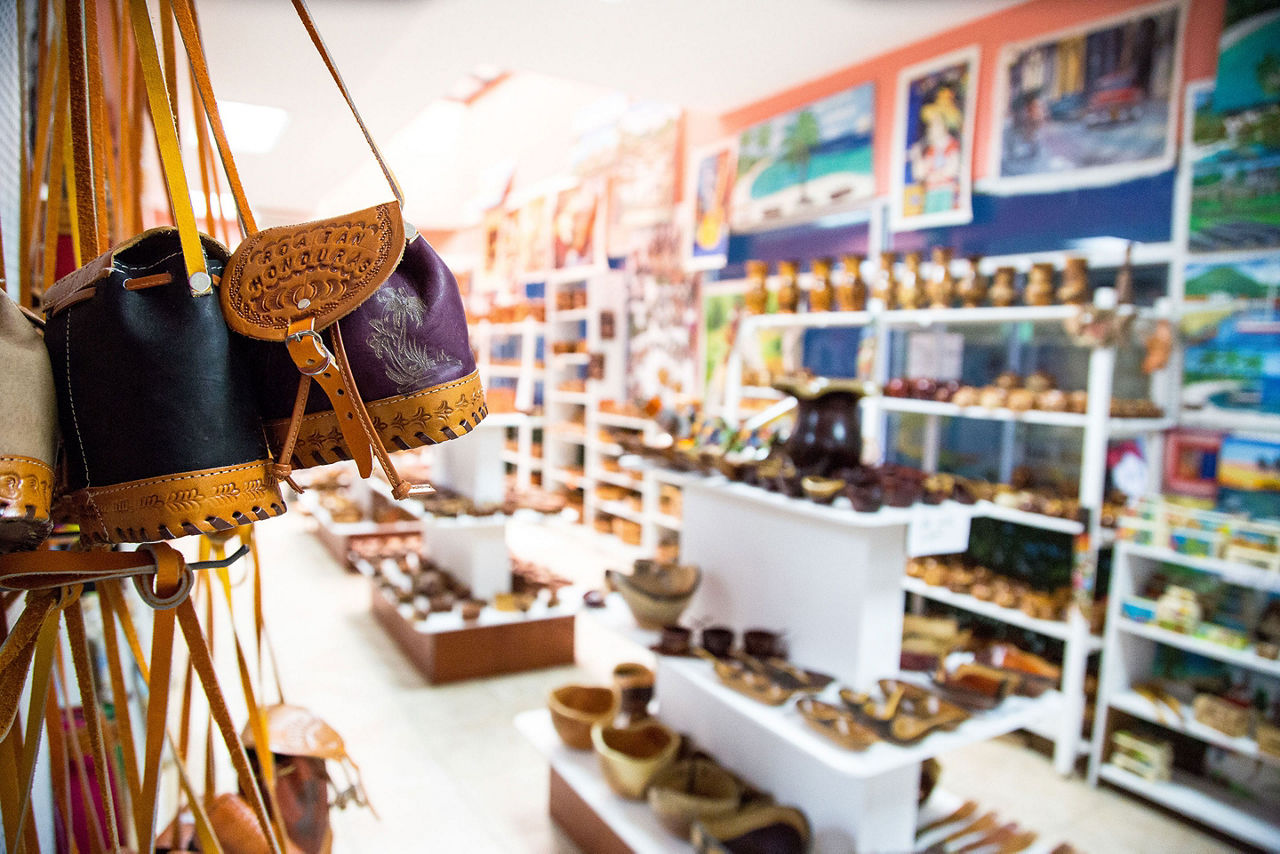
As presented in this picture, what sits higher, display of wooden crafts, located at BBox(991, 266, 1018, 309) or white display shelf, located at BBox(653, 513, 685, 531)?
display of wooden crafts, located at BBox(991, 266, 1018, 309)

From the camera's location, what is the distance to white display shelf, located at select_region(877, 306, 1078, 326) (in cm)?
343

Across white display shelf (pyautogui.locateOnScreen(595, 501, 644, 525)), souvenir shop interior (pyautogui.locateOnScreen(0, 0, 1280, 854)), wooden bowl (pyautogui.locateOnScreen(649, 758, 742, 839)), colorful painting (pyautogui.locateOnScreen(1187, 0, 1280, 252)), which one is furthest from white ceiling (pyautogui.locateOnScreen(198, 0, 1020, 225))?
white display shelf (pyautogui.locateOnScreen(595, 501, 644, 525))

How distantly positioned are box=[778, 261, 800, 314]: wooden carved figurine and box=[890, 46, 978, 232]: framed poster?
67 cm

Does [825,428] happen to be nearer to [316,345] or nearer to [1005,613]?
[1005,613]

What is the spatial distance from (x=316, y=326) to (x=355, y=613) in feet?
16.5

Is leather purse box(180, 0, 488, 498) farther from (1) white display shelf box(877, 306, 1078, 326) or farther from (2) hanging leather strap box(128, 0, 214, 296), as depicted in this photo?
(1) white display shelf box(877, 306, 1078, 326)

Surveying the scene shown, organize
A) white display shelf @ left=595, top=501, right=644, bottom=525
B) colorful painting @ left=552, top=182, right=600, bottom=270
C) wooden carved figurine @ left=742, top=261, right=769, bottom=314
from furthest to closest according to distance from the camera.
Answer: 1. colorful painting @ left=552, top=182, right=600, bottom=270
2. white display shelf @ left=595, top=501, right=644, bottom=525
3. wooden carved figurine @ left=742, top=261, right=769, bottom=314

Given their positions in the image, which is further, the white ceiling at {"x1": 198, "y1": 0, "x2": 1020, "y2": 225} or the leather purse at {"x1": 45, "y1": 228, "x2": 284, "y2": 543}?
the white ceiling at {"x1": 198, "y1": 0, "x2": 1020, "y2": 225}

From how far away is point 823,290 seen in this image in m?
4.64

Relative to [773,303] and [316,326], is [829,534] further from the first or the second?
[773,303]

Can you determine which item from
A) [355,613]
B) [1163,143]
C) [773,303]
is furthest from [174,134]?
[355,613]

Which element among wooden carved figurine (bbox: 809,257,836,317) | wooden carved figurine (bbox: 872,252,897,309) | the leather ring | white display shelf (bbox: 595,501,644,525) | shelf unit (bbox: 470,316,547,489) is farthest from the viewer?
shelf unit (bbox: 470,316,547,489)

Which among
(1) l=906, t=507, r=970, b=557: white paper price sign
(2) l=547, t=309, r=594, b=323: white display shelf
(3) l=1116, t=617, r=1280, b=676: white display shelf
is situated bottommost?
(3) l=1116, t=617, r=1280, b=676: white display shelf

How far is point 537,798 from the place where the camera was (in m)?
2.98
